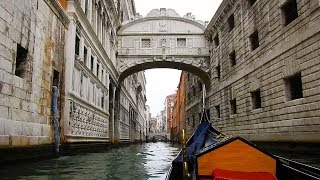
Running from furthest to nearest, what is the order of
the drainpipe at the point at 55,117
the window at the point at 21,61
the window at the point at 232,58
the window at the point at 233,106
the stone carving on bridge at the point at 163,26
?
the stone carving on bridge at the point at 163,26 < the window at the point at 232,58 < the window at the point at 233,106 < the drainpipe at the point at 55,117 < the window at the point at 21,61

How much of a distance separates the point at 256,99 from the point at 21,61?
894 cm

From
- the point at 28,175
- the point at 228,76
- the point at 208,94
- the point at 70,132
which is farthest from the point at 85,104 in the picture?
the point at 208,94

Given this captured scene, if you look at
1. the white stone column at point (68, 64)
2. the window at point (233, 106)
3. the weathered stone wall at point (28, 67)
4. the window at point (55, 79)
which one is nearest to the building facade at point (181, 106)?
the window at point (233, 106)

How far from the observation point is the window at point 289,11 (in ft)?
31.0

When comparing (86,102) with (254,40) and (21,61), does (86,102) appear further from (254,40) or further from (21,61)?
(254,40)

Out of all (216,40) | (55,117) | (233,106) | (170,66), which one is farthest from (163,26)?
(55,117)

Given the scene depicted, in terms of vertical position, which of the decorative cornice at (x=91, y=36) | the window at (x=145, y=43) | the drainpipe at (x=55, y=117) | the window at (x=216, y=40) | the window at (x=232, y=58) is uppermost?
the window at (x=145, y=43)

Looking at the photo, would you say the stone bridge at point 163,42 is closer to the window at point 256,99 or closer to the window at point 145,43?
the window at point 145,43

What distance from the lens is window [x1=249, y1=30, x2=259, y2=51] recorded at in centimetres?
1220

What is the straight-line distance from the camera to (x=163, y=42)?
19.5 meters

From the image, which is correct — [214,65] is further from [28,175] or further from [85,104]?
[28,175]

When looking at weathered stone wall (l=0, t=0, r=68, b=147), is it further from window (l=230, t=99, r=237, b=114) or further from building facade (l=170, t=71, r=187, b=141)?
building facade (l=170, t=71, r=187, b=141)

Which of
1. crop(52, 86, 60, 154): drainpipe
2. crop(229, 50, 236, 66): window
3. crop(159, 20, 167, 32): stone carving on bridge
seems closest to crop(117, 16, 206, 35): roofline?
crop(159, 20, 167, 32): stone carving on bridge

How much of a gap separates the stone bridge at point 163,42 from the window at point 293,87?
382 inches
